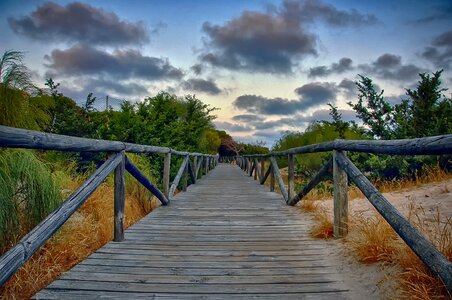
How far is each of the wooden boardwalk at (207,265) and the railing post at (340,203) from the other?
243 mm

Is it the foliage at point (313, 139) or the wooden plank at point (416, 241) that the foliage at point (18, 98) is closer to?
the wooden plank at point (416, 241)

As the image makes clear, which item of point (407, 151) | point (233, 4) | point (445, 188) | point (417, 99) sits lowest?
point (445, 188)

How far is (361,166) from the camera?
9891 millimetres

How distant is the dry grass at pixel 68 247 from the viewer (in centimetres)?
234

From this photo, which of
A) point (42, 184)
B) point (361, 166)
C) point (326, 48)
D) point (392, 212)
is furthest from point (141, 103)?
point (392, 212)

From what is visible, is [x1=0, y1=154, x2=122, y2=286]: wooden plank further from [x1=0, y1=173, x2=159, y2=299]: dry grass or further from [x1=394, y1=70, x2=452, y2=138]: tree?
[x1=394, y1=70, x2=452, y2=138]: tree

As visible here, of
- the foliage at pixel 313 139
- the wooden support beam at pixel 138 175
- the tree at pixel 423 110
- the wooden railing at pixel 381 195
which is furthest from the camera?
the foliage at pixel 313 139

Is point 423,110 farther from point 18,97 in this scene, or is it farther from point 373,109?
point 18,97

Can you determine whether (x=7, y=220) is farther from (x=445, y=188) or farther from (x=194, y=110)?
(x=194, y=110)

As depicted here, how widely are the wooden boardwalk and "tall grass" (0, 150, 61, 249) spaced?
685 millimetres

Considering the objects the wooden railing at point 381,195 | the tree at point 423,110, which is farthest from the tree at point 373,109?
the wooden railing at point 381,195

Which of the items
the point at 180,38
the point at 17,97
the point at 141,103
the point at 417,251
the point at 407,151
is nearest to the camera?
the point at 417,251

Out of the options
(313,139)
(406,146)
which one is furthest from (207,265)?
(313,139)

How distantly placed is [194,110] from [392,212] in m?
22.3
